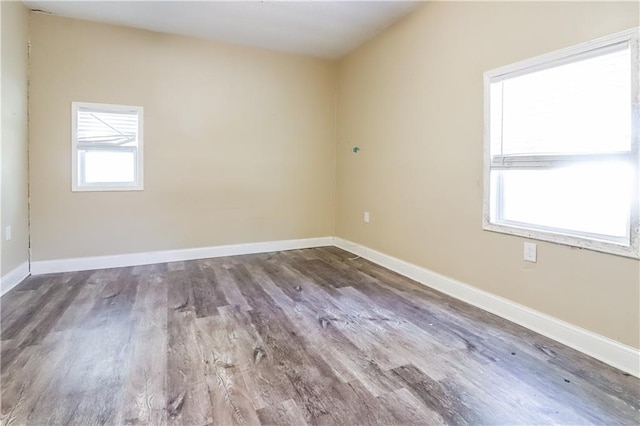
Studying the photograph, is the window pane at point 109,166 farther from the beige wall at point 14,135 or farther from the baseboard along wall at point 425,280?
the baseboard along wall at point 425,280

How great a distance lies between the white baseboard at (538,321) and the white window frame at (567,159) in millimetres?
520

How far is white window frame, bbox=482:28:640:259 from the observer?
1778 millimetres

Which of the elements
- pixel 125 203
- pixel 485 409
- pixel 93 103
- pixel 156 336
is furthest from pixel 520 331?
pixel 93 103

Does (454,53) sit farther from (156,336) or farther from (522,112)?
(156,336)

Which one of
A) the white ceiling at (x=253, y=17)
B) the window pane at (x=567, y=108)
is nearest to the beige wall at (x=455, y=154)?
the window pane at (x=567, y=108)

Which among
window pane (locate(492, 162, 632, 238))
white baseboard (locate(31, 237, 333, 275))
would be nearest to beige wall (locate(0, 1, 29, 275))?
white baseboard (locate(31, 237, 333, 275))

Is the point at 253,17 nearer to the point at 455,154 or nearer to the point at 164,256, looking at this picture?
the point at 455,154

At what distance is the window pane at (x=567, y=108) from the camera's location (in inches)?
73.9

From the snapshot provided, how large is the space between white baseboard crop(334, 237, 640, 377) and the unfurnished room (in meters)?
0.01

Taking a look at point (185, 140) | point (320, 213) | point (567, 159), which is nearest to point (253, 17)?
point (185, 140)

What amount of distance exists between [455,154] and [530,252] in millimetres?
1029

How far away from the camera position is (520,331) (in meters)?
2.26

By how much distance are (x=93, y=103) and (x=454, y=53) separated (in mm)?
3776

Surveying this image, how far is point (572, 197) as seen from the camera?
2.14 metres
